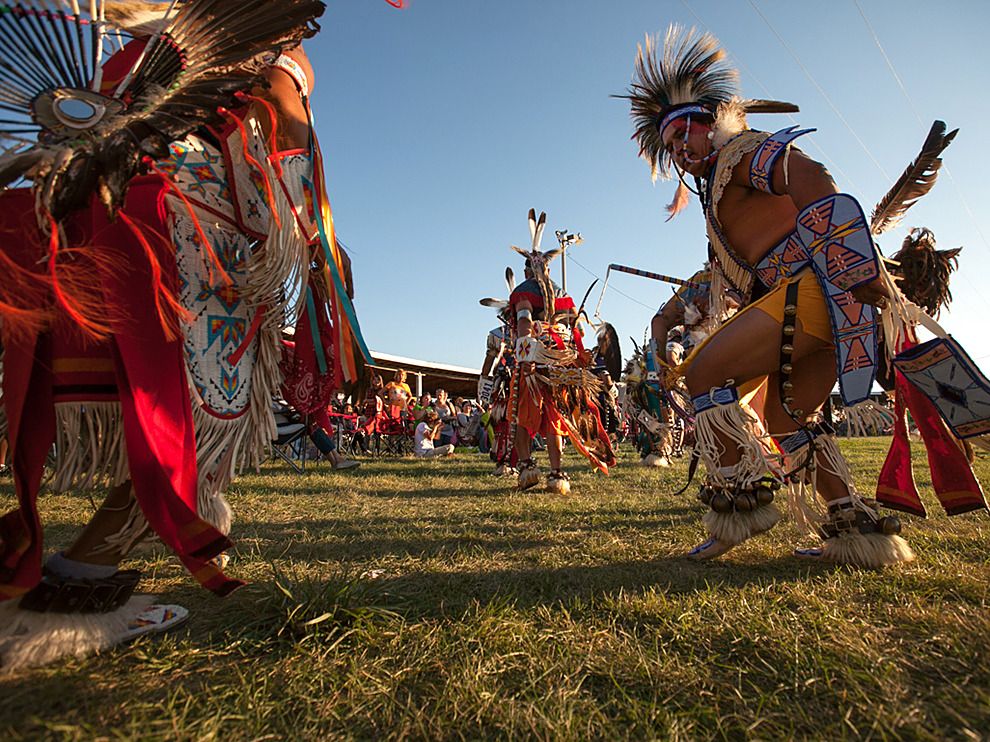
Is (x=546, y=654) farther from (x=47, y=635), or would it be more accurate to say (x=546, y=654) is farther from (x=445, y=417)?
(x=445, y=417)

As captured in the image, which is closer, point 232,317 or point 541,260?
point 232,317

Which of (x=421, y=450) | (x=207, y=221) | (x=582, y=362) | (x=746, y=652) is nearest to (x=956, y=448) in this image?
(x=746, y=652)

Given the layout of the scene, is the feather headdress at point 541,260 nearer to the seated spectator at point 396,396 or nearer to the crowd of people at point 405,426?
the crowd of people at point 405,426

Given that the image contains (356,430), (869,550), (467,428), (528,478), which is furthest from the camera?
(467,428)

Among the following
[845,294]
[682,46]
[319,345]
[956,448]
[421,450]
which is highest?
[682,46]

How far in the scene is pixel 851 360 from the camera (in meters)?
1.95

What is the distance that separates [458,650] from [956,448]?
2039mm

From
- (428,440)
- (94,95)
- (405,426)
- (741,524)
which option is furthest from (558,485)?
(405,426)

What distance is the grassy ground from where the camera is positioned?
3.15ft

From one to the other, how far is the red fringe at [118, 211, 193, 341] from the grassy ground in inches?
30.1

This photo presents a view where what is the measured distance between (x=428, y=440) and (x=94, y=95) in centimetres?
938

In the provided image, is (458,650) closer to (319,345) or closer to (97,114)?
(319,345)

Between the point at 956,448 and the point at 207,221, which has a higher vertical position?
the point at 207,221

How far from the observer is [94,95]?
1.22 metres
